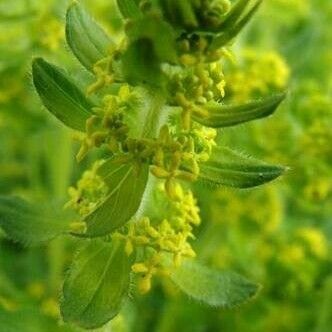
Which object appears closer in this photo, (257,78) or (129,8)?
(129,8)

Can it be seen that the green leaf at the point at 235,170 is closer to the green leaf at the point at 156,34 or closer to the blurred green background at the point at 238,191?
the green leaf at the point at 156,34

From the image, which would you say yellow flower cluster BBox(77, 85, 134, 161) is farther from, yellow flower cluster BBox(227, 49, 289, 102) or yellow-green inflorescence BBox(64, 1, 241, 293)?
yellow flower cluster BBox(227, 49, 289, 102)

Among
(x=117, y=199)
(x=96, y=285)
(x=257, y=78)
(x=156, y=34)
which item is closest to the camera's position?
(x=156, y=34)

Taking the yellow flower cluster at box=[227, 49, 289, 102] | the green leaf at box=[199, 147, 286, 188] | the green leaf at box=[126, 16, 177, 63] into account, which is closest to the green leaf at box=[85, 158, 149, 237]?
the green leaf at box=[199, 147, 286, 188]

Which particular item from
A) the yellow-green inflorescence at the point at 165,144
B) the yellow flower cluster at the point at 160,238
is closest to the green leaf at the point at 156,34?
the yellow-green inflorescence at the point at 165,144

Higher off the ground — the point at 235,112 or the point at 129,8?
the point at 129,8

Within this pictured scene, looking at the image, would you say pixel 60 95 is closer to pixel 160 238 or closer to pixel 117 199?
pixel 117 199

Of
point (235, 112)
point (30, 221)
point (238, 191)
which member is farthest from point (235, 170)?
point (238, 191)
